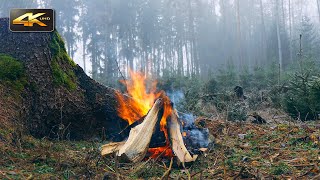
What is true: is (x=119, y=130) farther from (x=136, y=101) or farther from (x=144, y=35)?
(x=144, y=35)

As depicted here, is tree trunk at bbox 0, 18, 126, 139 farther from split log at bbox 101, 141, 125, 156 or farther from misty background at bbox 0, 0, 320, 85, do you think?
misty background at bbox 0, 0, 320, 85

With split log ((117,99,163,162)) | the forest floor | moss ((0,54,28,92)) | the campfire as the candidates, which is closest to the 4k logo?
moss ((0,54,28,92))

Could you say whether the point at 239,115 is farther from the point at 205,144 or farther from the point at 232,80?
the point at 232,80

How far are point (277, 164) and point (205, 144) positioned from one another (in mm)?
1514

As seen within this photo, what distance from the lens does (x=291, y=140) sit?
5.59m

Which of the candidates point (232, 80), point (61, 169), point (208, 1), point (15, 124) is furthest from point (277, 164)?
point (208, 1)

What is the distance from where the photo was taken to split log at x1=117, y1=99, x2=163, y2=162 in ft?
14.9

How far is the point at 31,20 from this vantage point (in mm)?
6246

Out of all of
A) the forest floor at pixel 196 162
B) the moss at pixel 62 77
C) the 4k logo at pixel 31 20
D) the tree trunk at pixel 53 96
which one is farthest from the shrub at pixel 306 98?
the 4k logo at pixel 31 20

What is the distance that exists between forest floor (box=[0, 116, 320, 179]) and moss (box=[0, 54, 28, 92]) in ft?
4.34

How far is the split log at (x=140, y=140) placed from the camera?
4.53 meters

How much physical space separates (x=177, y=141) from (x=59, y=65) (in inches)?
135

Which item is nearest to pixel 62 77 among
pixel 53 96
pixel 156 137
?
pixel 53 96

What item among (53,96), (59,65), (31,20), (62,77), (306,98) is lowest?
(306,98)
